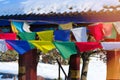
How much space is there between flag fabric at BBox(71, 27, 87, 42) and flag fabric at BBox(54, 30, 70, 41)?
8.8 inches

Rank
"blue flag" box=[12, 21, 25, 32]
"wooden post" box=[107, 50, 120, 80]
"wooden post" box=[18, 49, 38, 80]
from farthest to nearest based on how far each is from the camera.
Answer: "wooden post" box=[18, 49, 38, 80], "blue flag" box=[12, 21, 25, 32], "wooden post" box=[107, 50, 120, 80]

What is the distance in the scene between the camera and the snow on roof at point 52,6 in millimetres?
9359

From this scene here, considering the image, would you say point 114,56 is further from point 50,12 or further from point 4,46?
point 4,46

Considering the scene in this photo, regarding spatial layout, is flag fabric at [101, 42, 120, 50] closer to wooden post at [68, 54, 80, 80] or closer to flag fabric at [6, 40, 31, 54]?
flag fabric at [6, 40, 31, 54]

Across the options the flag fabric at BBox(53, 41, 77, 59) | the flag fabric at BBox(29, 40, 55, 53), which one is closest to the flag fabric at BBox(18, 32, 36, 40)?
the flag fabric at BBox(29, 40, 55, 53)

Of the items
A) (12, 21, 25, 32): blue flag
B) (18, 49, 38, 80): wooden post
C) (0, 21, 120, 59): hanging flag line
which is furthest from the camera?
(18, 49, 38, 80): wooden post

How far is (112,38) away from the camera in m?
9.09

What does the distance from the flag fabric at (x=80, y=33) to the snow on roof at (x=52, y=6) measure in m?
0.67

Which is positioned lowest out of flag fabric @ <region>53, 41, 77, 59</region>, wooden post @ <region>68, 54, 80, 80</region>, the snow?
the snow

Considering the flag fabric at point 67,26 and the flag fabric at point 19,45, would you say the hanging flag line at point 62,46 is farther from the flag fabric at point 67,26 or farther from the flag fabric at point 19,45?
the flag fabric at point 67,26

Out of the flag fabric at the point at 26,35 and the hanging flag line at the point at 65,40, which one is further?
the flag fabric at the point at 26,35

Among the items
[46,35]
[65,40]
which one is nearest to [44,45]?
[46,35]

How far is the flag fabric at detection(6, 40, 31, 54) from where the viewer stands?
9242mm

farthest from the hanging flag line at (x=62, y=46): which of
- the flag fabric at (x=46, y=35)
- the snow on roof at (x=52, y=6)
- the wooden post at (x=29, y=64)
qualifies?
the wooden post at (x=29, y=64)
